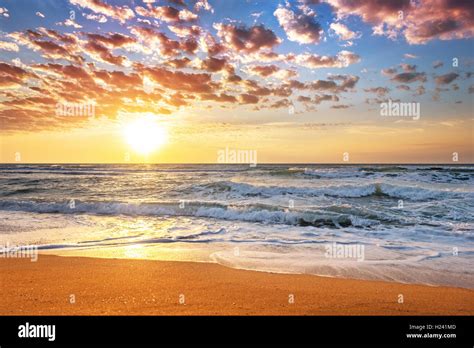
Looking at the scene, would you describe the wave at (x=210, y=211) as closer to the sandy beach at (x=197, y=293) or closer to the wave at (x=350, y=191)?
the sandy beach at (x=197, y=293)

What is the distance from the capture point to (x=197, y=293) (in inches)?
173

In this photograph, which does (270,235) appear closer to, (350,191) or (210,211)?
(210,211)

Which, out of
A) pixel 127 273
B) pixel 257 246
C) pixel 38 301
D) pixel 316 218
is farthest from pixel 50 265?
pixel 316 218

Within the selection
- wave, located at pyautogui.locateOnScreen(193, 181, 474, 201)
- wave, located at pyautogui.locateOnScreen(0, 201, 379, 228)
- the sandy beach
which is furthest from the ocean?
wave, located at pyautogui.locateOnScreen(193, 181, 474, 201)

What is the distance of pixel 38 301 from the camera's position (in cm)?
396

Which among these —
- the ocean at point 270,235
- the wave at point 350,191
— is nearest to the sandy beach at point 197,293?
the ocean at point 270,235

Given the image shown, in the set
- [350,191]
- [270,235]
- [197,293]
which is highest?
[350,191]

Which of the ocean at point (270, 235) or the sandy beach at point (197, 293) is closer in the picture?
the sandy beach at point (197, 293)

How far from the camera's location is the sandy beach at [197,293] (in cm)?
374

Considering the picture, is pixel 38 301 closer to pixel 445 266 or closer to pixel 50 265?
pixel 50 265

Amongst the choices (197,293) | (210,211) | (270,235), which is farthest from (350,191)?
(197,293)
